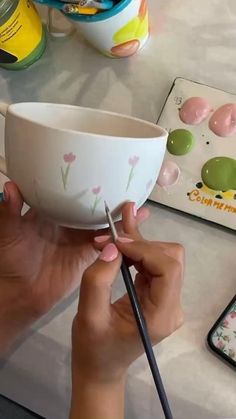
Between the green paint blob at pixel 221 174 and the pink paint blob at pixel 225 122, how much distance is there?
1.0 inches

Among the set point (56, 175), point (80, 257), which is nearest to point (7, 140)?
point (56, 175)

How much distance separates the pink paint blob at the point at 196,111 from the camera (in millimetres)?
593

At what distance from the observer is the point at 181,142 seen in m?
0.59

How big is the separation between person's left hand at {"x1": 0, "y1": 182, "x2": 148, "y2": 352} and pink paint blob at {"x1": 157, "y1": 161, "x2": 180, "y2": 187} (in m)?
0.09

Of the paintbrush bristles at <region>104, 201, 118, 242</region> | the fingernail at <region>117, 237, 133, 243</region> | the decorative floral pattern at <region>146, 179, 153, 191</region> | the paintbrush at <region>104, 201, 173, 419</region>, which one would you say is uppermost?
the decorative floral pattern at <region>146, 179, 153, 191</region>

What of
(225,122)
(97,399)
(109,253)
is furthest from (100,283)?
(225,122)

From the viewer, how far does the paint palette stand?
0.58 metres

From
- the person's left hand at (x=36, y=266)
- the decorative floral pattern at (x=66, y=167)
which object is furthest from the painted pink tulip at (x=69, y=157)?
the person's left hand at (x=36, y=266)

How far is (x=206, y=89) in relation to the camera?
60cm

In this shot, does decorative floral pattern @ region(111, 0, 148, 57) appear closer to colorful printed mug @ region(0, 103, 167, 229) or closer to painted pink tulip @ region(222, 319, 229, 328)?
colorful printed mug @ region(0, 103, 167, 229)

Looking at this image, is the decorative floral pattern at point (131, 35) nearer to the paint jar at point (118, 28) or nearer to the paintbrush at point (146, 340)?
the paint jar at point (118, 28)

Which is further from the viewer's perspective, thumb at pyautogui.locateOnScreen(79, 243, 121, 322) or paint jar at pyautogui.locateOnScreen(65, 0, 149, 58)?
paint jar at pyautogui.locateOnScreen(65, 0, 149, 58)

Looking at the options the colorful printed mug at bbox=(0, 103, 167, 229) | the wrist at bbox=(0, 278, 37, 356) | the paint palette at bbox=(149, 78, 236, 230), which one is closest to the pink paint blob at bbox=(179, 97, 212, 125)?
the paint palette at bbox=(149, 78, 236, 230)

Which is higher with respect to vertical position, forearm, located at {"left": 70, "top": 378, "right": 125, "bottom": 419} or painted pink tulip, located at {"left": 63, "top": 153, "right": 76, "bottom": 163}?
painted pink tulip, located at {"left": 63, "top": 153, "right": 76, "bottom": 163}
